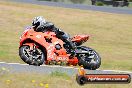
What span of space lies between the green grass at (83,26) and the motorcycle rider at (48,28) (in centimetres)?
636

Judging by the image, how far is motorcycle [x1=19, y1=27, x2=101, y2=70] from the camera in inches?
513

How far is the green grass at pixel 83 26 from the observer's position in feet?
77.6

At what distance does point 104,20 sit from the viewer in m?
35.9

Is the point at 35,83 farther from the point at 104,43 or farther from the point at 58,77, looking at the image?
the point at 104,43

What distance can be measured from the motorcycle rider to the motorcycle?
0.11 metres

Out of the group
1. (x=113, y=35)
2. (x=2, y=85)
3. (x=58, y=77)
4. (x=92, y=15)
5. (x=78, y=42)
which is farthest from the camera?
(x=92, y=15)

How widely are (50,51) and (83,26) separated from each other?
19343 mm

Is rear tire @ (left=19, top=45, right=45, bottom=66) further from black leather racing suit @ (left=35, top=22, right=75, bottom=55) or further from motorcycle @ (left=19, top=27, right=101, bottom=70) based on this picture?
black leather racing suit @ (left=35, top=22, right=75, bottom=55)

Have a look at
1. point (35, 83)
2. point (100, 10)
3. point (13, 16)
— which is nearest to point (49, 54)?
point (35, 83)

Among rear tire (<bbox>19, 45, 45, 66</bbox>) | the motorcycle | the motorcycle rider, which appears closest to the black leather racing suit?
the motorcycle rider

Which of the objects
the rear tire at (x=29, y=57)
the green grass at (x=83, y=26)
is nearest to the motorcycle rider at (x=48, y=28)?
the rear tire at (x=29, y=57)

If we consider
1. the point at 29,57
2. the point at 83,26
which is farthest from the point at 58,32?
the point at 83,26

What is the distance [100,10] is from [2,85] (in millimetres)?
34114

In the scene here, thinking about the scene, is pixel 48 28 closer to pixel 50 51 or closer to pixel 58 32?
pixel 58 32
